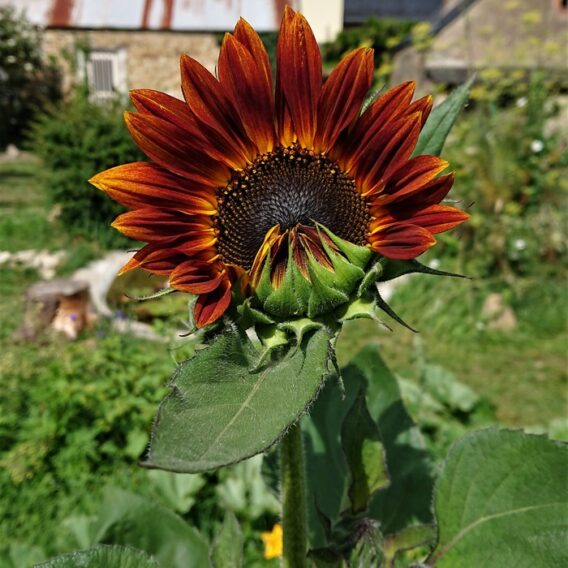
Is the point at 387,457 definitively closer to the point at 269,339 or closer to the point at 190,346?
the point at 269,339

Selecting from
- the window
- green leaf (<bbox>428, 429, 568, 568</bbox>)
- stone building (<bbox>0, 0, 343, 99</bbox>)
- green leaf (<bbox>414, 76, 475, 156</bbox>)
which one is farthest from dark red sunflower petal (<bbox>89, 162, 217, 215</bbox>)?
the window

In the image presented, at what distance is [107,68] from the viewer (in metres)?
11.5

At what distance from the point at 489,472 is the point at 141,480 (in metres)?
1.47

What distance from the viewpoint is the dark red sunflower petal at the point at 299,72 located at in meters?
0.56

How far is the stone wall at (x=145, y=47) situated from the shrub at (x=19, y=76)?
28 cm

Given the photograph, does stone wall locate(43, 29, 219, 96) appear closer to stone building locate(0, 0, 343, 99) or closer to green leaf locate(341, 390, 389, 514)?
stone building locate(0, 0, 343, 99)

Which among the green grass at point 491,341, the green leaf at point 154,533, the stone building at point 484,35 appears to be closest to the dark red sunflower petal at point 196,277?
the green leaf at point 154,533

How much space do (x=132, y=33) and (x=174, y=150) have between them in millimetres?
11546

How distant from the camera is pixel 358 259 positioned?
564 millimetres

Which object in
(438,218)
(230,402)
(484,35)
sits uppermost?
(484,35)

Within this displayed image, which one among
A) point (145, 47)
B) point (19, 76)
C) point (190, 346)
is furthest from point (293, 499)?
point (19, 76)

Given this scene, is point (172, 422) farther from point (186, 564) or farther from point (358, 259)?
point (186, 564)

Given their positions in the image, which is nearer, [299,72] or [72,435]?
[299,72]

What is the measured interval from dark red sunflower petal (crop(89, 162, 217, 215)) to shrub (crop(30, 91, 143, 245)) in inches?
183
